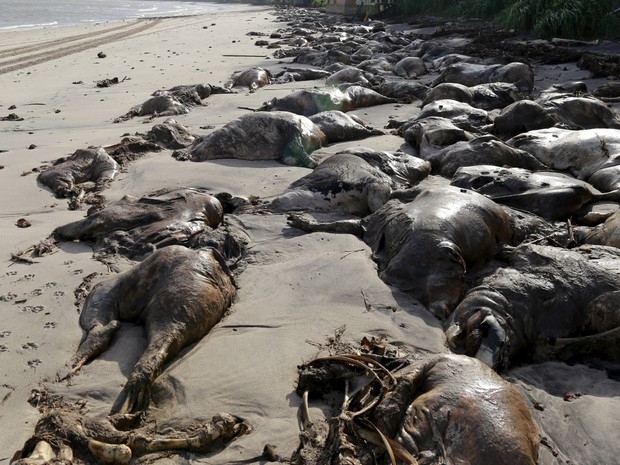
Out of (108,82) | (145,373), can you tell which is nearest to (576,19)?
(108,82)

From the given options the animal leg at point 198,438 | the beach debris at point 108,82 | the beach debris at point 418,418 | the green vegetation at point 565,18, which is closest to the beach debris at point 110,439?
the animal leg at point 198,438

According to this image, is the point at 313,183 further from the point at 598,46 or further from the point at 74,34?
the point at 74,34

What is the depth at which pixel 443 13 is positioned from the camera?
31.1m

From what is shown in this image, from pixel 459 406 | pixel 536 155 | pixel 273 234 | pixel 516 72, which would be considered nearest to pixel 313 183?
pixel 273 234

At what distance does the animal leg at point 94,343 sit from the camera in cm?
326

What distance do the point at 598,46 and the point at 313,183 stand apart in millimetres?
12112

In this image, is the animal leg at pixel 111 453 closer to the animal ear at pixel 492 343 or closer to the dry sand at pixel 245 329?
the dry sand at pixel 245 329

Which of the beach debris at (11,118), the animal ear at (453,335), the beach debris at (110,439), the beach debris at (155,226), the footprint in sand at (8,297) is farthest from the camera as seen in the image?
the beach debris at (11,118)

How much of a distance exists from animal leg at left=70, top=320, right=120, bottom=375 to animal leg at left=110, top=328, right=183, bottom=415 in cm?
32

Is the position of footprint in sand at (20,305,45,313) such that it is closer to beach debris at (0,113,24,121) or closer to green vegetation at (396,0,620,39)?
beach debris at (0,113,24,121)

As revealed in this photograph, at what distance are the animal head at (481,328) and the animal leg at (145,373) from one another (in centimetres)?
147

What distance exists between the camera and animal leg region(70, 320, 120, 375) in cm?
326

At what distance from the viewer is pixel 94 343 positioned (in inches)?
133

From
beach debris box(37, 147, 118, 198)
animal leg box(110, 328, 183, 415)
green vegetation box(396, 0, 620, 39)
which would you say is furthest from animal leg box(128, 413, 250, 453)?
green vegetation box(396, 0, 620, 39)
